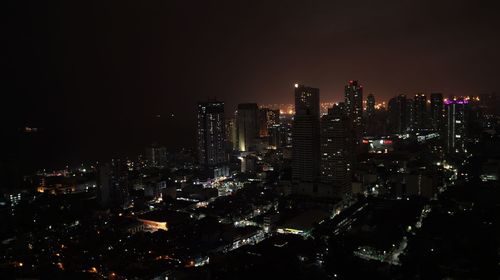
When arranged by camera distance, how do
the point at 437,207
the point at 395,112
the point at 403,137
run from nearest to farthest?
1. the point at 437,207
2. the point at 403,137
3. the point at 395,112

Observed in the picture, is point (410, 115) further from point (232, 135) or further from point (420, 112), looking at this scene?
point (232, 135)

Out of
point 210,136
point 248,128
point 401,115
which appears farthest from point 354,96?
point 210,136

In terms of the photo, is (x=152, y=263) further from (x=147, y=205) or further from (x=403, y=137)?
(x=403, y=137)

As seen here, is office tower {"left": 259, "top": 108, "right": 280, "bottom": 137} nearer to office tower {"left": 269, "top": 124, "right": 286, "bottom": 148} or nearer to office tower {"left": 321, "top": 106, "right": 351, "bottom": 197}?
office tower {"left": 269, "top": 124, "right": 286, "bottom": 148}

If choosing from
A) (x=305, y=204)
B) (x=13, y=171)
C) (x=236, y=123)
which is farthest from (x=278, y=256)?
(x=236, y=123)

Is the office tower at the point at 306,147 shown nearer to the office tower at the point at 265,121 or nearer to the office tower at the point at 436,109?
the office tower at the point at 265,121

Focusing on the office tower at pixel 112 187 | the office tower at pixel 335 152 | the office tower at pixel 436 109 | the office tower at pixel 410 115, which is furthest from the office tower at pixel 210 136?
the office tower at pixel 410 115

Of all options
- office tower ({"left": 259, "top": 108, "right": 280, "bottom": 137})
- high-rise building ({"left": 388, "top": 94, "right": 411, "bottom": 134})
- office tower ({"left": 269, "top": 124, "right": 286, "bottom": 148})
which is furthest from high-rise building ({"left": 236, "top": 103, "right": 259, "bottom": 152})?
high-rise building ({"left": 388, "top": 94, "right": 411, "bottom": 134})
